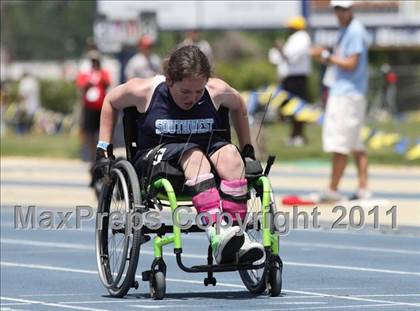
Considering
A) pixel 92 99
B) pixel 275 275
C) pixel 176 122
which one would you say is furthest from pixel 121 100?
pixel 92 99

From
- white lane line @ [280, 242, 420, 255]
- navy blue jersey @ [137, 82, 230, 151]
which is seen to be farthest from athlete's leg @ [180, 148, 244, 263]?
white lane line @ [280, 242, 420, 255]

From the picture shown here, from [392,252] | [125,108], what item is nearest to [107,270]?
[125,108]

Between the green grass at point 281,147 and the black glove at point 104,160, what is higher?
the black glove at point 104,160

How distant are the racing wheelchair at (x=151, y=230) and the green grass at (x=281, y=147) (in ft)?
38.5

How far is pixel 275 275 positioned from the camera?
30.1 ft

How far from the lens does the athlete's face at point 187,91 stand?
9.23 metres

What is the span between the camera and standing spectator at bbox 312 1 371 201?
1594cm

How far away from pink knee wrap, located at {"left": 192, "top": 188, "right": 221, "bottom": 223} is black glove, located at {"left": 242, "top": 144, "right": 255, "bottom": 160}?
581 millimetres

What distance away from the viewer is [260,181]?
9266mm

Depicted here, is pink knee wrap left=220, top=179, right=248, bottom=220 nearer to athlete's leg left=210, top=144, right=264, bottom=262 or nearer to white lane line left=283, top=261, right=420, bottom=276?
athlete's leg left=210, top=144, right=264, bottom=262

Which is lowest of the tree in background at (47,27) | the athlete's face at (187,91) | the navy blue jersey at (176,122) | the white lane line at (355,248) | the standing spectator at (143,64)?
the white lane line at (355,248)

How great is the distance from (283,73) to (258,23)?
32.2 feet

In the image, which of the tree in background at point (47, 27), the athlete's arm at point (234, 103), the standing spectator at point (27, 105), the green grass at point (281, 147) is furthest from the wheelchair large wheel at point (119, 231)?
the tree in background at point (47, 27)

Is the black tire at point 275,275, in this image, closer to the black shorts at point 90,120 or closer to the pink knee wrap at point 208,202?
the pink knee wrap at point 208,202
